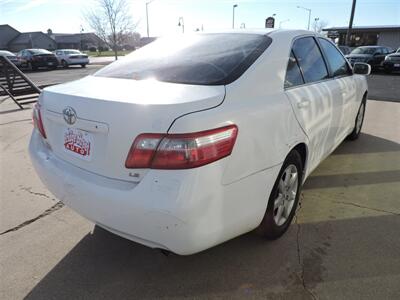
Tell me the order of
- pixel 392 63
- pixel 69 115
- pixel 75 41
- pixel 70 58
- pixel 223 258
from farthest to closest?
pixel 75 41 < pixel 70 58 < pixel 392 63 < pixel 223 258 < pixel 69 115

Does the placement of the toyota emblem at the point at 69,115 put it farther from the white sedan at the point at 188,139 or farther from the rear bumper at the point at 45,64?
the rear bumper at the point at 45,64

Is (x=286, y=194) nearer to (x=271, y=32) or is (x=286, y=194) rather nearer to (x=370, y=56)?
(x=271, y=32)

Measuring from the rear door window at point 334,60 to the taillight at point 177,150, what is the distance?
2.32 metres

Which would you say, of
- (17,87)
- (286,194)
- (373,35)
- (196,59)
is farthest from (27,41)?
(286,194)

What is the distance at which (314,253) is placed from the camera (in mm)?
2561

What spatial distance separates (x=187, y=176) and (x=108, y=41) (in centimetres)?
4099

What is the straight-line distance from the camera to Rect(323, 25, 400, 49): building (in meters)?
37.2

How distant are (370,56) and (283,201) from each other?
19.1 meters

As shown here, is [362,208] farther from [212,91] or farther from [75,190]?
[75,190]

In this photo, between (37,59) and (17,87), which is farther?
(37,59)

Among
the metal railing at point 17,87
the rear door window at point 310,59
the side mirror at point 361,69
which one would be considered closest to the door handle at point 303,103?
the rear door window at point 310,59

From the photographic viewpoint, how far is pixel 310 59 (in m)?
3.16

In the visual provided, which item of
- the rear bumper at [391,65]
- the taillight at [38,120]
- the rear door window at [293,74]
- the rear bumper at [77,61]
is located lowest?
the rear bumper at [77,61]

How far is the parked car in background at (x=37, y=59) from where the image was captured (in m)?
24.0
